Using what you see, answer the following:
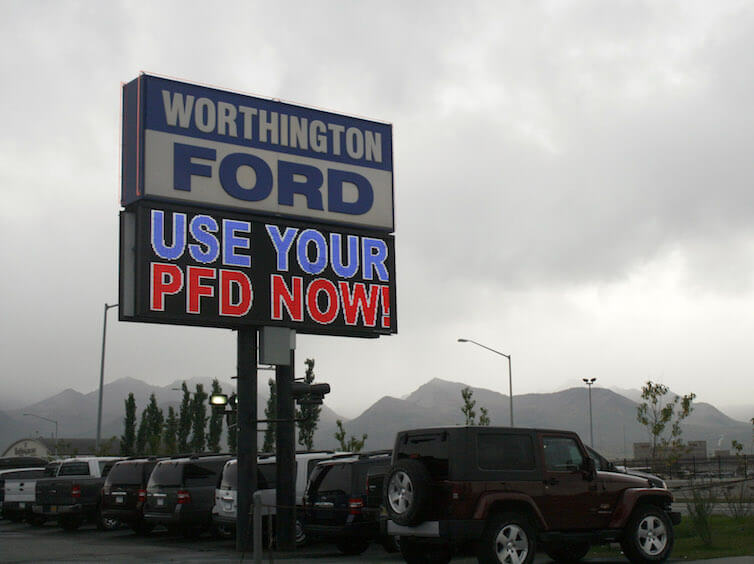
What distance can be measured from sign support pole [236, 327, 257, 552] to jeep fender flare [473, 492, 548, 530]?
24.3 ft

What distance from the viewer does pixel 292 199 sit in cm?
2288

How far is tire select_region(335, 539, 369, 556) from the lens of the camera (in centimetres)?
2030

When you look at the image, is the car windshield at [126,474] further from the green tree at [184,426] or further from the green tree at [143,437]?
the green tree at [184,426]

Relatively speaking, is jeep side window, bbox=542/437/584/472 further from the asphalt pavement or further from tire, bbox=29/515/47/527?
tire, bbox=29/515/47/527

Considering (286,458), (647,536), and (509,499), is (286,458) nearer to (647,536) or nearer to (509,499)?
(509,499)

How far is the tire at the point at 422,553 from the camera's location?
52.7ft

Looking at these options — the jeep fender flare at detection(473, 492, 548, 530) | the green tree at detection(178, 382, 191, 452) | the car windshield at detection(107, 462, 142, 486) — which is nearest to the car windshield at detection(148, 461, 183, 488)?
the car windshield at detection(107, 462, 142, 486)

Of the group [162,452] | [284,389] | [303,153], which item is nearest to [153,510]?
[284,389]

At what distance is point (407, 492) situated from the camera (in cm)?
1543

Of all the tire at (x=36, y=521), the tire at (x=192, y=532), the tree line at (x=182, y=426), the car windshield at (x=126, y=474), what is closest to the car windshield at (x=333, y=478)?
the tire at (x=192, y=532)

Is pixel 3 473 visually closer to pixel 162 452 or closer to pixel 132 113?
pixel 132 113

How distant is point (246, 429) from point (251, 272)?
10.9ft

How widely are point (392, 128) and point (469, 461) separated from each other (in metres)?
11.7

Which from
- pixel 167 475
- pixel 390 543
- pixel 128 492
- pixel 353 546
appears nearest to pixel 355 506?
pixel 390 543
